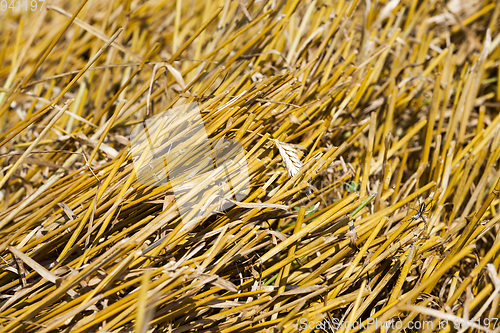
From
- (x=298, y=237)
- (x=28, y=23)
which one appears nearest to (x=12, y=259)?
(x=298, y=237)

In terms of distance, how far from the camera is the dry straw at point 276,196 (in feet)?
2.06

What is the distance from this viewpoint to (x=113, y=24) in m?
1.12

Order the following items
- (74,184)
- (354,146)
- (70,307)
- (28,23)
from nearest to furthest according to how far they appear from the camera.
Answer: (70,307), (74,184), (354,146), (28,23)

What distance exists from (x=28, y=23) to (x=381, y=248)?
1.51 meters

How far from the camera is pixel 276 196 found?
0.73 m

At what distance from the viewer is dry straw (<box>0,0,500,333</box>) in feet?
2.06

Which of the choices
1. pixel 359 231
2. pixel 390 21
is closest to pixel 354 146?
pixel 359 231

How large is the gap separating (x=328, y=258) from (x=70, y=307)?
1.78 feet

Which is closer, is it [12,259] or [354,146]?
[12,259]

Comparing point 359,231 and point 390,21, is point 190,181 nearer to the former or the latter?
point 359,231

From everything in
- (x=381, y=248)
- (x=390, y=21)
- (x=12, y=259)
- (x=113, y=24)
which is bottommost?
(x=381, y=248)

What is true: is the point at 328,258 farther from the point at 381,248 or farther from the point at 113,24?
the point at 113,24

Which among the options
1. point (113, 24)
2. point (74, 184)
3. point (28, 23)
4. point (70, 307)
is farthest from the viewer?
point (28, 23)

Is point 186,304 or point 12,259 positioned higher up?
point 12,259
